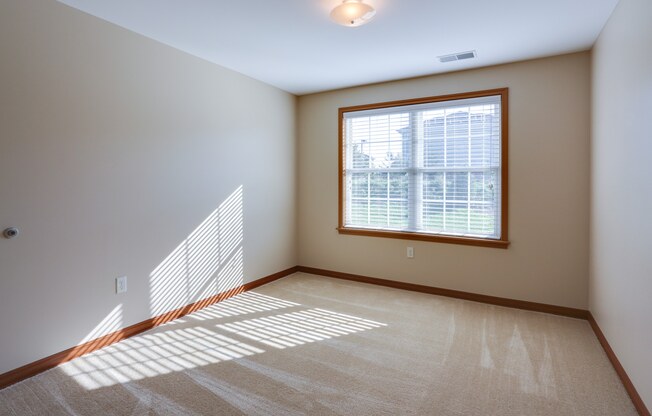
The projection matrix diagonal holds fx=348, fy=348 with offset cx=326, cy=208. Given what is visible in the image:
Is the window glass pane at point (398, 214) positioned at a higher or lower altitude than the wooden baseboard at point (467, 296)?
higher

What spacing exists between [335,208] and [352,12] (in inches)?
104

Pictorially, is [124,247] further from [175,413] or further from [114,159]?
[175,413]

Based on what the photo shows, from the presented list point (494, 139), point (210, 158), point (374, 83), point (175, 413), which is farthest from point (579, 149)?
point (175, 413)

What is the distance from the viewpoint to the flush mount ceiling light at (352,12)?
2281 mm

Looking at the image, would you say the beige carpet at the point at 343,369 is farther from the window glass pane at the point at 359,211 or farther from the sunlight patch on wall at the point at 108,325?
the window glass pane at the point at 359,211

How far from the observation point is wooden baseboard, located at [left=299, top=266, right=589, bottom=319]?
3.27 metres

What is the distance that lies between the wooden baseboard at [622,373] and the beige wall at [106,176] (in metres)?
3.36

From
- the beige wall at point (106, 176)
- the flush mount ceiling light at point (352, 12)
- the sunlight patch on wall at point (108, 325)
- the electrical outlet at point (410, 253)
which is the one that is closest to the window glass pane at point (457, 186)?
the electrical outlet at point (410, 253)

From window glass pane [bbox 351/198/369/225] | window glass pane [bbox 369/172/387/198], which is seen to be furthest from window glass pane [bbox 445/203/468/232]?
window glass pane [bbox 351/198/369/225]

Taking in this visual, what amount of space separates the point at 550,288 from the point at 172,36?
4.10 meters

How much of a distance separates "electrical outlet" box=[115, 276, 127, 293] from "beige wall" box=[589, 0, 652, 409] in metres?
3.43

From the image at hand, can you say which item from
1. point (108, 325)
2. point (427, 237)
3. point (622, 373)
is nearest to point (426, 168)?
point (427, 237)

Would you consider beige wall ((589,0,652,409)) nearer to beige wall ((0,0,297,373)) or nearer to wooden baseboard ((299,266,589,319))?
wooden baseboard ((299,266,589,319))

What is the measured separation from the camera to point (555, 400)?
1998 millimetres
